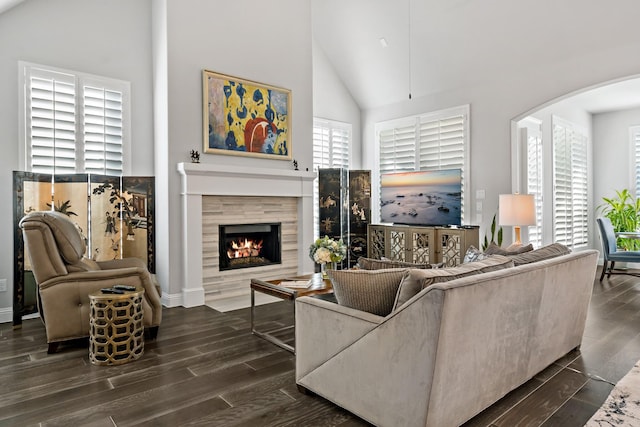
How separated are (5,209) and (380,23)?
17.0 feet

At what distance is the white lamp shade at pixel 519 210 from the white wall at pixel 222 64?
261cm

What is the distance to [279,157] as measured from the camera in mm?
5480

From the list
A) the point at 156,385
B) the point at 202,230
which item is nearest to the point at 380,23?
the point at 202,230

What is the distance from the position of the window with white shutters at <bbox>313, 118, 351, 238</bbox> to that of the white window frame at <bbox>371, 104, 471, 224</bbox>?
537 millimetres

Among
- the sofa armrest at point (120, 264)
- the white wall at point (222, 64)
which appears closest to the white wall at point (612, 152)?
the white wall at point (222, 64)

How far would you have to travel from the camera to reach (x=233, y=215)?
523cm

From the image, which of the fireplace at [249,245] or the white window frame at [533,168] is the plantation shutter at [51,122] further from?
the white window frame at [533,168]

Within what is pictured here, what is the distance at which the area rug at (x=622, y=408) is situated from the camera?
5.75 feet

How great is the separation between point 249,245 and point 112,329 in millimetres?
2629

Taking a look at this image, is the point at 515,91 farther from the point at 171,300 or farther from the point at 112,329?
the point at 112,329

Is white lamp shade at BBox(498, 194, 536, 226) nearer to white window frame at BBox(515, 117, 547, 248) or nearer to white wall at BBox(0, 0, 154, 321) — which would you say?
white window frame at BBox(515, 117, 547, 248)

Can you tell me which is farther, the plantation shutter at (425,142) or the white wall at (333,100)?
the white wall at (333,100)

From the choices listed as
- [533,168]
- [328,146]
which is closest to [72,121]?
[328,146]

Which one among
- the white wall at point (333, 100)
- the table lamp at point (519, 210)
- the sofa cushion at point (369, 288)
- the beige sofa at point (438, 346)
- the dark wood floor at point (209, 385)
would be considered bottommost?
the dark wood floor at point (209, 385)
